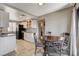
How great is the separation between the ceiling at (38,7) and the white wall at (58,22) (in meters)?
0.09

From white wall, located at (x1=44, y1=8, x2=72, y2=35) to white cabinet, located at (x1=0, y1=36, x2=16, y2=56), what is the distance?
0.70m

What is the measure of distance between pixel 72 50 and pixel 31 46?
80cm

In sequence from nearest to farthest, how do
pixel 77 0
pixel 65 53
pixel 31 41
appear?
1. pixel 77 0
2. pixel 65 53
3. pixel 31 41

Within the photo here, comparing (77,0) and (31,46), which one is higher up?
(77,0)

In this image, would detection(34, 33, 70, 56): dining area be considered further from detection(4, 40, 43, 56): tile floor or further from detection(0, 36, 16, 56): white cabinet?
detection(0, 36, 16, 56): white cabinet

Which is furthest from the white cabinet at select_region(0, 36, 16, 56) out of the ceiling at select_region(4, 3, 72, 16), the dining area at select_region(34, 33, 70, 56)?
the ceiling at select_region(4, 3, 72, 16)

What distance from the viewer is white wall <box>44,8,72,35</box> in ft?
6.57

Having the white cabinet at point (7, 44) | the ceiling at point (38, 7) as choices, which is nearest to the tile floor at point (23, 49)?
the white cabinet at point (7, 44)

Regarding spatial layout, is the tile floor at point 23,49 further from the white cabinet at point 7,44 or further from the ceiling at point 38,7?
the ceiling at point 38,7

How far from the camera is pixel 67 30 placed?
201 centimetres

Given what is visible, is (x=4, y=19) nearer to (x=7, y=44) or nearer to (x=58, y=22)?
(x=7, y=44)

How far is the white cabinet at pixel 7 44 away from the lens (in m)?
2.02

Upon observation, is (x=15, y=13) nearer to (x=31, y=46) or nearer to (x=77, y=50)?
(x=31, y=46)

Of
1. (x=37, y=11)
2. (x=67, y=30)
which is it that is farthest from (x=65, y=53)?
(x=37, y=11)
